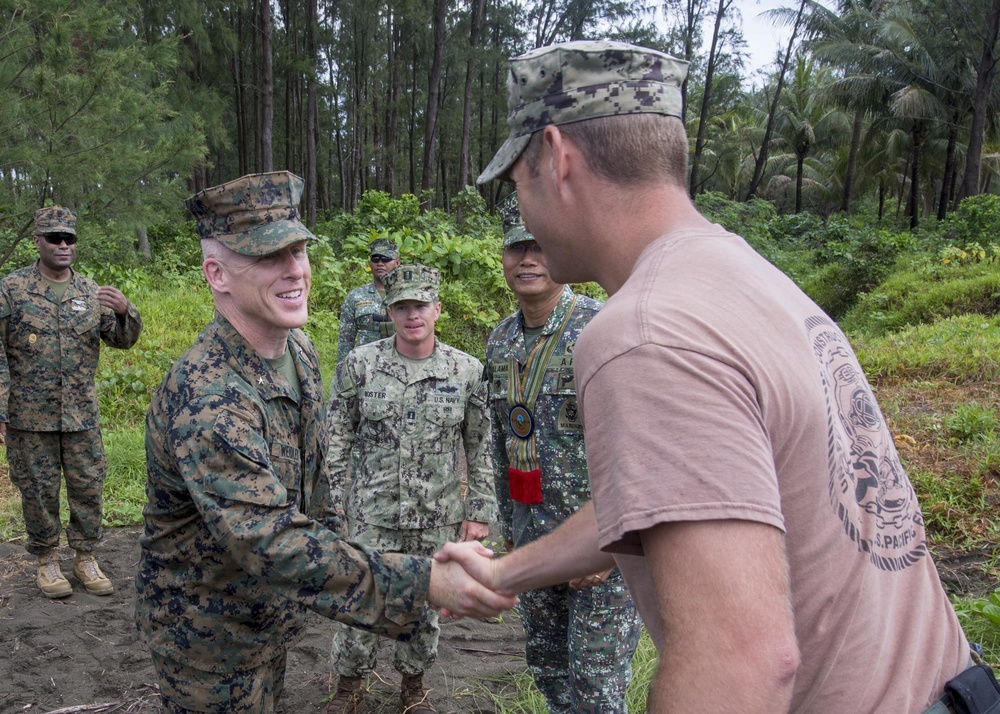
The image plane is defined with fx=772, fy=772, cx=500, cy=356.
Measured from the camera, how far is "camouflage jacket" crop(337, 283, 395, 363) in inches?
253

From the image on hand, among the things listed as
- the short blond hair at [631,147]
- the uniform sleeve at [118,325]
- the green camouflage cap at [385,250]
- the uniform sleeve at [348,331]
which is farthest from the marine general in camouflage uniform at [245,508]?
the green camouflage cap at [385,250]

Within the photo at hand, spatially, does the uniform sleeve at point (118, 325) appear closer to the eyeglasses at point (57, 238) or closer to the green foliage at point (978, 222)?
the eyeglasses at point (57, 238)

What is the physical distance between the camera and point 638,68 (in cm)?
136

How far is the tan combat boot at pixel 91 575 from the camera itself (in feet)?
16.2

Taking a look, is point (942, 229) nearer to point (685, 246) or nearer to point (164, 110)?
point (164, 110)

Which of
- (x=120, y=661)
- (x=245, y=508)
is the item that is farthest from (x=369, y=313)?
(x=245, y=508)

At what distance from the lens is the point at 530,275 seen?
10.9 ft

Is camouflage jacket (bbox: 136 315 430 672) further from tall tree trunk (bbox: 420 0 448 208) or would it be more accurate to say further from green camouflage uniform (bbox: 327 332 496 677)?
tall tree trunk (bbox: 420 0 448 208)

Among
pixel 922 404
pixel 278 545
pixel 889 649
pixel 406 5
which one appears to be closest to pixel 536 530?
pixel 278 545

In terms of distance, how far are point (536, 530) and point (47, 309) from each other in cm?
372

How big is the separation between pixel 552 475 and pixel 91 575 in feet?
11.7

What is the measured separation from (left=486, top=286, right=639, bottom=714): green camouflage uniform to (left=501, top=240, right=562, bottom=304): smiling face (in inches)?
3.5

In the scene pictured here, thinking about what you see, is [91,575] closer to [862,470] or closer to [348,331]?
[348,331]

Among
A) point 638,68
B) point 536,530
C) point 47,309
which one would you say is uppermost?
point 638,68
